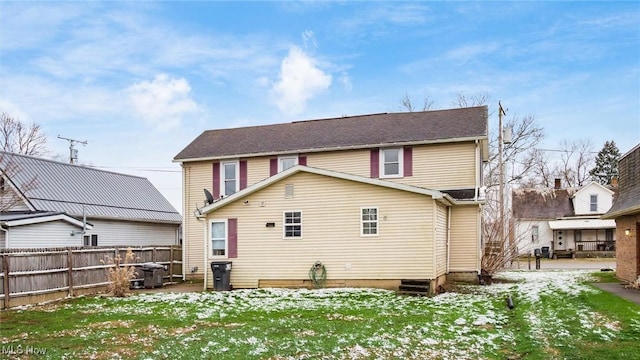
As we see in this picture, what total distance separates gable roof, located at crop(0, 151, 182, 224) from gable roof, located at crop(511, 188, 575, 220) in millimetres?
27289

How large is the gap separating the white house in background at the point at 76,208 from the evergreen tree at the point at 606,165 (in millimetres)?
45004

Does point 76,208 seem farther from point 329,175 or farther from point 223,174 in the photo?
point 329,175

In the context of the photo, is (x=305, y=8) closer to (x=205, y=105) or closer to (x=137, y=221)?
(x=205, y=105)

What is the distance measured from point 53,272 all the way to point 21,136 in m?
29.2

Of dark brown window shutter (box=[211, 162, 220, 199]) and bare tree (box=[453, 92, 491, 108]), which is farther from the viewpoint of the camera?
bare tree (box=[453, 92, 491, 108])

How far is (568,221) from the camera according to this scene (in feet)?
131

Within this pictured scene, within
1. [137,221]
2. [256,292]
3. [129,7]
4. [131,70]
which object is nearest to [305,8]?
[129,7]

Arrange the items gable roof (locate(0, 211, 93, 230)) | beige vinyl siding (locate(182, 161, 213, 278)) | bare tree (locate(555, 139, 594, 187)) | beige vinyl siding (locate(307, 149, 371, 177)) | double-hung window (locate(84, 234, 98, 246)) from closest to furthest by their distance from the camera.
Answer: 1. gable roof (locate(0, 211, 93, 230))
2. beige vinyl siding (locate(307, 149, 371, 177))
3. beige vinyl siding (locate(182, 161, 213, 278))
4. double-hung window (locate(84, 234, 98, 246))
5. bare tree (locate(555, 139, 594, 187))

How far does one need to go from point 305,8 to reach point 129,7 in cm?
499

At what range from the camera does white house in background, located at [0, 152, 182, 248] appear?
19.3 m

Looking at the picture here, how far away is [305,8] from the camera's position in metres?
15.7

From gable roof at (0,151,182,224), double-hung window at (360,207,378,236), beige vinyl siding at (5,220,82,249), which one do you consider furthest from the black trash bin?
double-hung window at (360,207,378,236)

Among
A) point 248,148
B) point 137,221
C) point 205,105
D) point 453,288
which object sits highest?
point 205,105

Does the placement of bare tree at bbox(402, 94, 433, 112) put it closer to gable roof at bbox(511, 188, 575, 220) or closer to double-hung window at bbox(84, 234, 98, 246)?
gable roof at bbox(511, 188, 575, 220)
